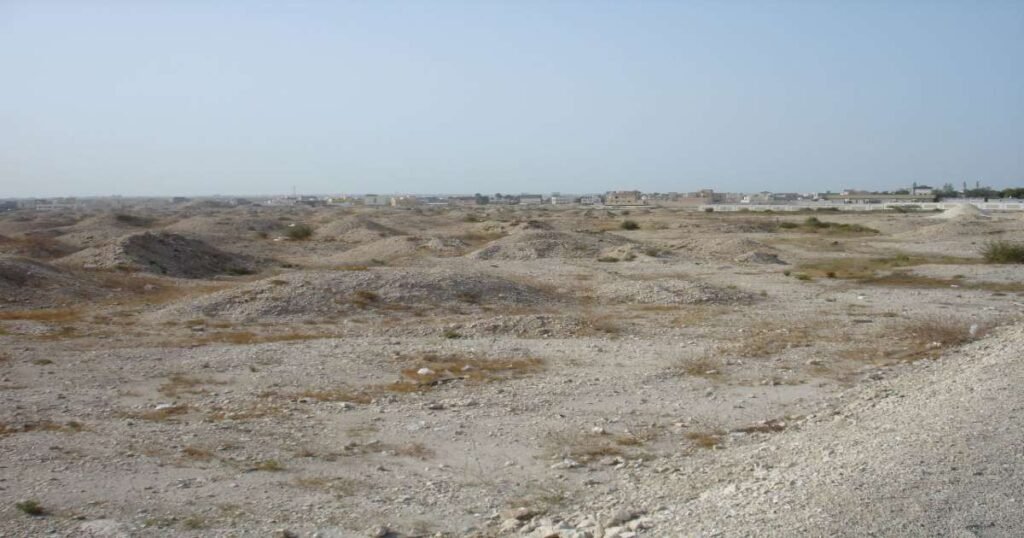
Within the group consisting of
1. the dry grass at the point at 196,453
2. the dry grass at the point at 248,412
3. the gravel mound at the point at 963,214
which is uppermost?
the gravel mound at the point at 963,214

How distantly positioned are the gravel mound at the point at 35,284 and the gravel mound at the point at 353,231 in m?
28.4

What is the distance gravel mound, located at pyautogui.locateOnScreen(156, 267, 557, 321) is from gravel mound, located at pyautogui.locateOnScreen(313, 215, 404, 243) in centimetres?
2965

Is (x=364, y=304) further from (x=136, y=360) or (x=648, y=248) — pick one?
(x=648, y=248)

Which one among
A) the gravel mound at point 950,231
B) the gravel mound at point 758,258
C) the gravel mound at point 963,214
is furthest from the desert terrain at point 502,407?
the gravel mound at point 963,214

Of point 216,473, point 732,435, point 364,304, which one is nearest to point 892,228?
point 364,304

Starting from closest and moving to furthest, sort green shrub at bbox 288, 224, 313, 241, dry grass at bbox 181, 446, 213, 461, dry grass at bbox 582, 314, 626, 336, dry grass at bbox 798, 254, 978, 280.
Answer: dry grass at bbox 181, 446, 213, 461
dry grass at bbox 582, 314, 626, 336
dry grass at bbox 798, 254, 978, 280
green shrub at bbox 288, 224, 313, 241

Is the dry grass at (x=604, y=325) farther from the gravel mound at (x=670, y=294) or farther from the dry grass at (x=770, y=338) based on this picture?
the gravel mound at (x=670, y=294)

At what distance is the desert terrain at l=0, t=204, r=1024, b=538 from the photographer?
794 centimetres

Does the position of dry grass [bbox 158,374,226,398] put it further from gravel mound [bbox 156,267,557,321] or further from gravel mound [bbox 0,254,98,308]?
gravel mound [bbox 0,254,98,308]

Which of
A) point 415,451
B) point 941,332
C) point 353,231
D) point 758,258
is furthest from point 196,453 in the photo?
point 353,231

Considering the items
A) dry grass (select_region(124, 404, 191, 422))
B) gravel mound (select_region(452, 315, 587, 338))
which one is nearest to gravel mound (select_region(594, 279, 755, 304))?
gravel mound (select_region(452, 315, 587, 338))

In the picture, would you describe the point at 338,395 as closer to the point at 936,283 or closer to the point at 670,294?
the point at 670,294

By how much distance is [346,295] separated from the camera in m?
23.5

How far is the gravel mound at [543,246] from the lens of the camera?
135ft
